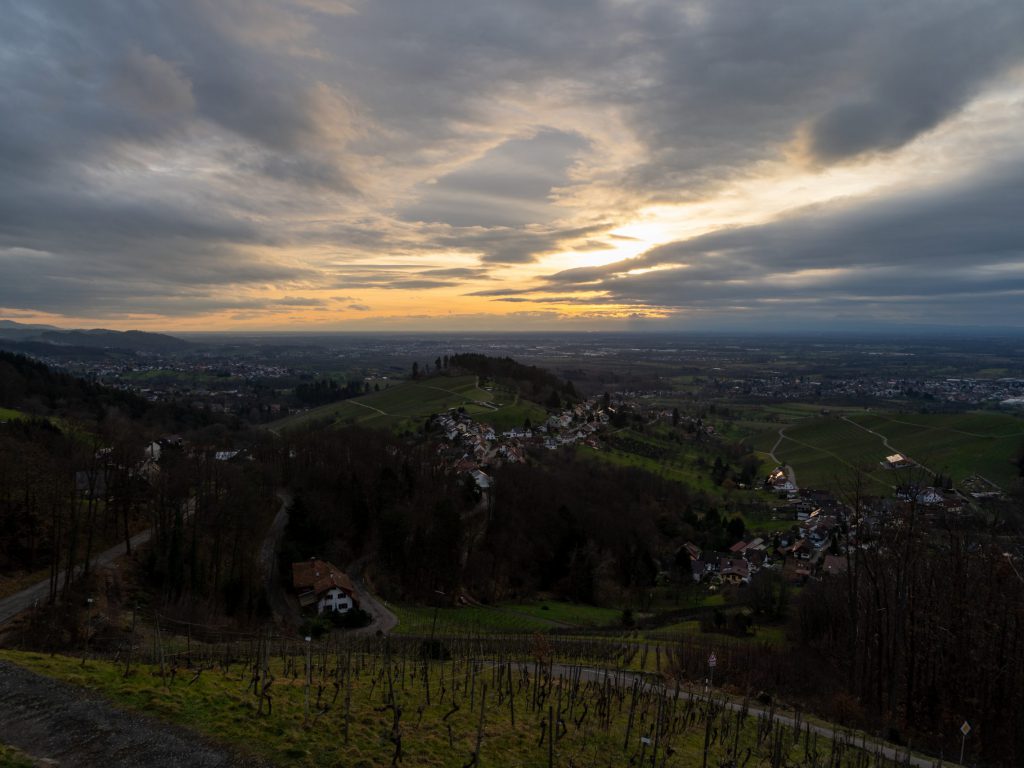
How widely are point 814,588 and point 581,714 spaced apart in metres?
22.9

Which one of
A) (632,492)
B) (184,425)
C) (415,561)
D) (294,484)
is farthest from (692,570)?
Answer: (184,425)

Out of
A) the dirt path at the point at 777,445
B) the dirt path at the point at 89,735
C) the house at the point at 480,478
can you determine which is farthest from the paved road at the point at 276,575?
the dirt path at the point at 777,445

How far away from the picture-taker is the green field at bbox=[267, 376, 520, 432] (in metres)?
83.5

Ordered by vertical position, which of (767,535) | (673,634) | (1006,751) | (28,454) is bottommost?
(767,535)

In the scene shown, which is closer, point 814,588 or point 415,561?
point 814,588

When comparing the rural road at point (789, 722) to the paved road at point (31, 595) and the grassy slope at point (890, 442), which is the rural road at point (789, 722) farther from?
the grassy slope at point (890, 442)

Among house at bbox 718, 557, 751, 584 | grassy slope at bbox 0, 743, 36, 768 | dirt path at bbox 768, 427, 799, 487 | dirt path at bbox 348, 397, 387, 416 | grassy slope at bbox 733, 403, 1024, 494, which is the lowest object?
house at bbox 718, 557, 751, 584

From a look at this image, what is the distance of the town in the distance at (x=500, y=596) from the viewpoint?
12594mm

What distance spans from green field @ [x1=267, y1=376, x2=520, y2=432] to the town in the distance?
34.8ft

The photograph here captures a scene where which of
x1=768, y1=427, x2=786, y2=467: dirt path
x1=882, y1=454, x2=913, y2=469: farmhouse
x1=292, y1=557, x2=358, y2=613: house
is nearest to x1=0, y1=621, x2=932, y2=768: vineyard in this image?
x1=292, y1=557, x2=358, y2=613: house

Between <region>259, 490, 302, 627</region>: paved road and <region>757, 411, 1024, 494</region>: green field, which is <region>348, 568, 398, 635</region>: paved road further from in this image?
<region>757, 411, 1024, 494</region>: green field

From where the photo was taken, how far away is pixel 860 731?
56.2 ft

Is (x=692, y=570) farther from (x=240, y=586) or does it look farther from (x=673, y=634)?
(x=240, y=586)

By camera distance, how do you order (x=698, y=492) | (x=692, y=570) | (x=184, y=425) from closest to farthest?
(x=692, y=570)
(x=698, y=492)
(x=184, y=425)
